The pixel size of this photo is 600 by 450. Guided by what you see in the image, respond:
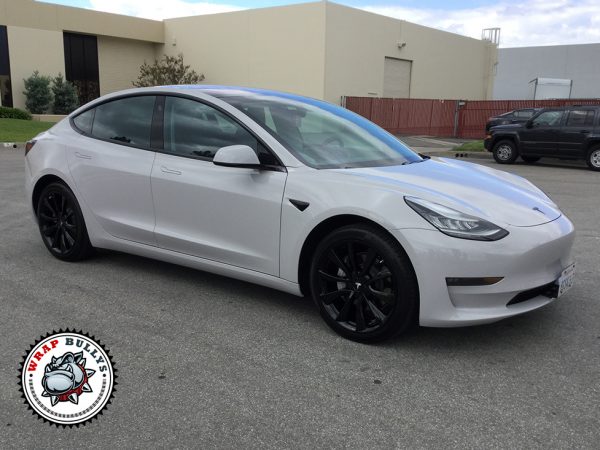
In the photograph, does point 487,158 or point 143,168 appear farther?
point 487,158

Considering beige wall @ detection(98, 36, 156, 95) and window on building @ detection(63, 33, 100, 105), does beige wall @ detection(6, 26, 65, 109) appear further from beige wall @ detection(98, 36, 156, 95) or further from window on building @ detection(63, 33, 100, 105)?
beige wall @ detection(98, 36, 156, 95)

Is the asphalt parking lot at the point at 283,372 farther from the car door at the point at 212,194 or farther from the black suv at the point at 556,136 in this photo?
the black suv at the point at 556,136

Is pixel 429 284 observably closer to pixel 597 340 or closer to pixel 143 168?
pixel 597 340

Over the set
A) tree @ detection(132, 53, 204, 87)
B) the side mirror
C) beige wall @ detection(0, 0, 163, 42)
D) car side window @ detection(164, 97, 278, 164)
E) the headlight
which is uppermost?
beige wall @ detection(0, 0, 163, 42)

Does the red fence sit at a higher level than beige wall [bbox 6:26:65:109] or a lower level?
lower

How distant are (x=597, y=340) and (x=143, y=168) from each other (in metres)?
3.43

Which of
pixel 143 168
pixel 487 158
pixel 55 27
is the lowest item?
pixel 487 158

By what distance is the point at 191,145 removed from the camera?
4305 millimetres

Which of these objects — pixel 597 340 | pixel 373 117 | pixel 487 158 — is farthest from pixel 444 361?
pixel 373 117

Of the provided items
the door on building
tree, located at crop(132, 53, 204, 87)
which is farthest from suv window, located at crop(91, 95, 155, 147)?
the door on building

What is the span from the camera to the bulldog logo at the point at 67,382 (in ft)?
8.97

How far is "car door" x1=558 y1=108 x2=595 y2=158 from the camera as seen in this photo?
14.8 meters

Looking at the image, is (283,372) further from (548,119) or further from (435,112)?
(435,112)

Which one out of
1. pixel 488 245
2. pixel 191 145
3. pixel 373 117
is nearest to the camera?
pixel 488 245
